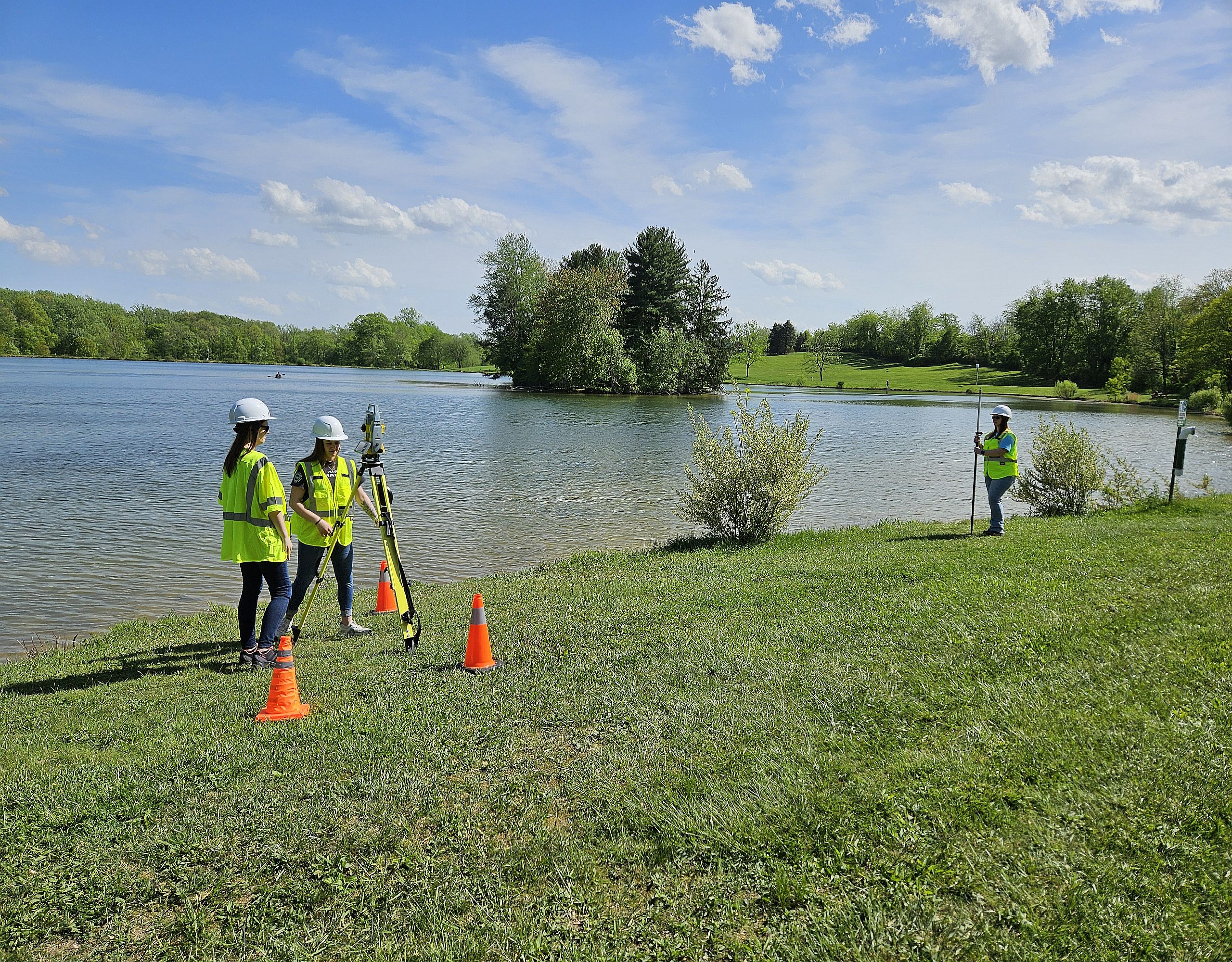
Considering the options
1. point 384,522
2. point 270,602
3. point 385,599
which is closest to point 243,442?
point 384,522

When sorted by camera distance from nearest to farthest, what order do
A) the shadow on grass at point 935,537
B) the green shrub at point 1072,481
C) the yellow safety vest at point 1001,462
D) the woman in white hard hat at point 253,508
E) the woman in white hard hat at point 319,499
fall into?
the woman in white hard hat at point 253,508, the woman in white hard hat at point 319,499, the shadow on grass at point 935,537, the yellow safety vest at point 1001,462, the green shrub at point 1072,481

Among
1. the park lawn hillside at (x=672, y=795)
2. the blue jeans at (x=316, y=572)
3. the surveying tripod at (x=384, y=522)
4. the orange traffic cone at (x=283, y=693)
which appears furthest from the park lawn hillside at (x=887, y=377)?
the orange traffic cone at (x=283, y=693)

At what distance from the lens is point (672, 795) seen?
Result: 4.23 metres

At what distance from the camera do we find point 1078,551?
31.6 ft

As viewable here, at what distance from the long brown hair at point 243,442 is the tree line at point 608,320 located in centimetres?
6850

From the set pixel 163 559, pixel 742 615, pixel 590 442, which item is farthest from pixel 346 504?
pixel 590 442

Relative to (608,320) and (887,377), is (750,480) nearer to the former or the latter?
(608,320)

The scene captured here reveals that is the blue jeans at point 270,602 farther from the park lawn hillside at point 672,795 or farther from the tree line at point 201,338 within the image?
the tree line at point 201,338

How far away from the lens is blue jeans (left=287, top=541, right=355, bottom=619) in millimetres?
7834

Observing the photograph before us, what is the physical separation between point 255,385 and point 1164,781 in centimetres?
9108

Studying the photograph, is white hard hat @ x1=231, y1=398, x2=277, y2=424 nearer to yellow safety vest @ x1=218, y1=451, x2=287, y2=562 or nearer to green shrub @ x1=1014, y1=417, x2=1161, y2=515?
yellow safety vest @ x1=218, y1=451, x2=287, y2=562

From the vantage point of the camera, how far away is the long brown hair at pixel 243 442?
281 inches

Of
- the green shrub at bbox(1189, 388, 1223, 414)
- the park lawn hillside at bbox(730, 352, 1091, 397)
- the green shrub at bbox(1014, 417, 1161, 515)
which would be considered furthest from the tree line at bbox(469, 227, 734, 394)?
the green shrub at bbox(1014, 417, 1161, 515)

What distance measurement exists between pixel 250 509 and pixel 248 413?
93cm
